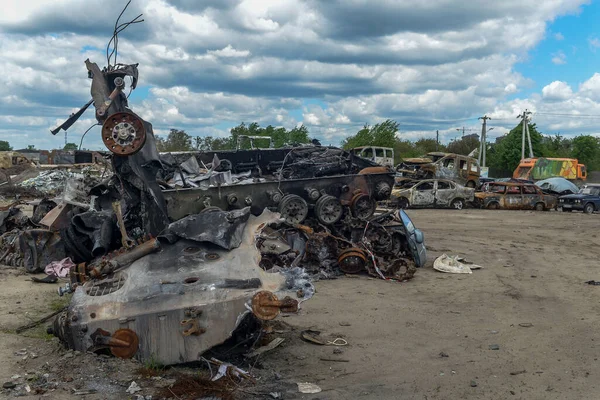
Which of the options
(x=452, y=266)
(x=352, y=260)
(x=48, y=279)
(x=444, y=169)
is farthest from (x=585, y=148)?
(x=48, y=279)

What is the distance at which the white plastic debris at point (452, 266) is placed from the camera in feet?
37.2

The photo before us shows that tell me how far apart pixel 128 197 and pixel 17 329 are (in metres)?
2.16

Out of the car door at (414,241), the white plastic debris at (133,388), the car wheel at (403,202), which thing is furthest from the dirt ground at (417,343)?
the car wheel at (403,202)

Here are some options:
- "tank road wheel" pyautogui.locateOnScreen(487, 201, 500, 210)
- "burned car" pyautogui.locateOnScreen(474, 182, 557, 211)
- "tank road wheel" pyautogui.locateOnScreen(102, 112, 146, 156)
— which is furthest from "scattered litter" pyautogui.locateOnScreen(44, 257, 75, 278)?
"tank road wheel" pyautogui.locateOnScreen(487, 201, 500, 210)

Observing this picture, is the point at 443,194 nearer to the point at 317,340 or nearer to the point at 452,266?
the point at 452,266

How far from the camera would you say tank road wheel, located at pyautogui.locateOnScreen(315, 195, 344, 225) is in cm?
1220

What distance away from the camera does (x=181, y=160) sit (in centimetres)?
1321

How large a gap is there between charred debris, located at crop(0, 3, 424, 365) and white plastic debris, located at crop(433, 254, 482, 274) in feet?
1.54

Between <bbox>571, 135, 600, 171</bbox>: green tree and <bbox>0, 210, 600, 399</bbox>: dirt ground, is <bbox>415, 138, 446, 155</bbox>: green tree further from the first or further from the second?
<bbox>0, 210, 600, 399</bbox>: dirt ground

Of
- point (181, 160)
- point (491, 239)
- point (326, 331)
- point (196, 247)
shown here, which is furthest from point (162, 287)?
point (491, 239)

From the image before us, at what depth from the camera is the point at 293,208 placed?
39.3 feet

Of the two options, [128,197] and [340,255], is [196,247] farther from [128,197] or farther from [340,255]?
[340,255]

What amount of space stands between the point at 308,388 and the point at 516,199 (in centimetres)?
2262

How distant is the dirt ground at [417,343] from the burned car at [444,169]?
16.2 m
